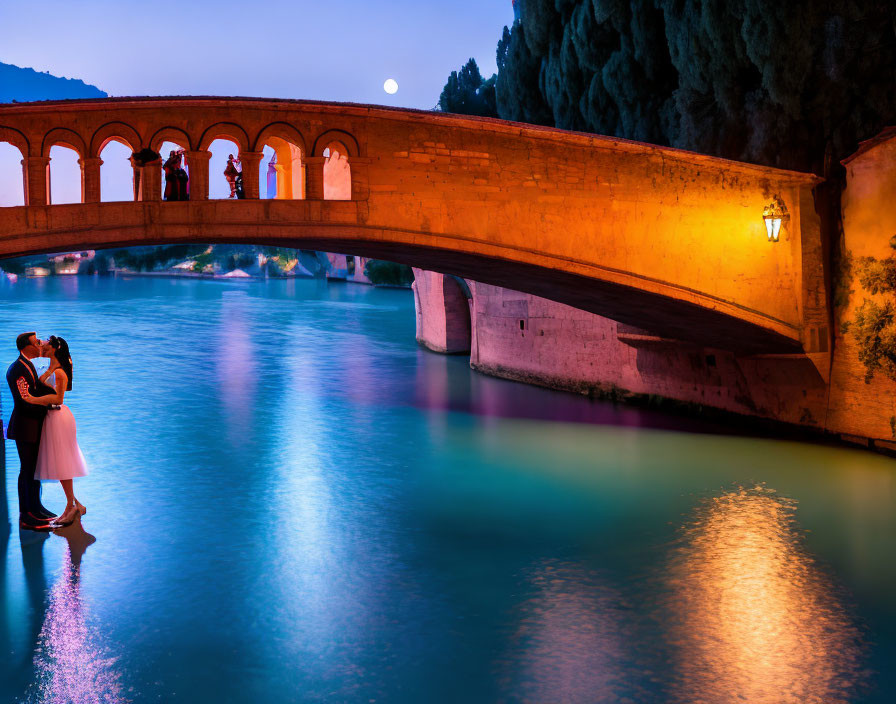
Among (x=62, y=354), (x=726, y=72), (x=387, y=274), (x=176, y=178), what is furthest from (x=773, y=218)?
(x=387, y=274)

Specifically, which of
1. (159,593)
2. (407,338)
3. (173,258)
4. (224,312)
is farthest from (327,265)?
(159,593)

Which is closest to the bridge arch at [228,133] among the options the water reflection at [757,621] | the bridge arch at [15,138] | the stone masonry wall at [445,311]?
the bridge arch at [15,138]

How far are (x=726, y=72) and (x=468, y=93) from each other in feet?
94.0

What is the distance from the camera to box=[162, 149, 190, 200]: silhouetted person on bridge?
10.0 metres

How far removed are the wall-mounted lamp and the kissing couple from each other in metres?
8.20

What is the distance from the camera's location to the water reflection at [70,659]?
5.61 meters

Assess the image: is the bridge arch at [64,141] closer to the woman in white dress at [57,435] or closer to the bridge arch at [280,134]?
the bridge arch at [280,134]

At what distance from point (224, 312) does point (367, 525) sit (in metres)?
32.1

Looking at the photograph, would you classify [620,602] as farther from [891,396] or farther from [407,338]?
[407,338]

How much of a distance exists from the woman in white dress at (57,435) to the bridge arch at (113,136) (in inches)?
88.0

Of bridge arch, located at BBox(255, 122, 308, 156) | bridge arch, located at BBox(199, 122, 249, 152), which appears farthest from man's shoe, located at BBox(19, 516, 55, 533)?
bridge arch, located at BBox(255, 122, 308, 156)

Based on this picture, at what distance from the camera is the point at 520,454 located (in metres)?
12.2

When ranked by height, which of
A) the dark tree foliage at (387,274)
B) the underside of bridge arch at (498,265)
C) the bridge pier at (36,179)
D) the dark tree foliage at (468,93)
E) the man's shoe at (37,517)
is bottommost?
the man's shoe at (37,517)

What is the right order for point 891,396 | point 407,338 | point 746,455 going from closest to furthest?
point 891,396 → point 746,455 → point 407,338
